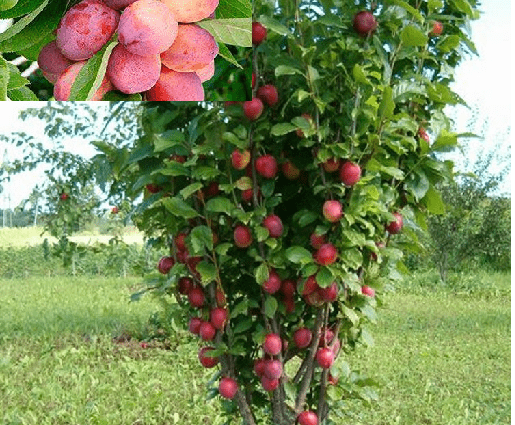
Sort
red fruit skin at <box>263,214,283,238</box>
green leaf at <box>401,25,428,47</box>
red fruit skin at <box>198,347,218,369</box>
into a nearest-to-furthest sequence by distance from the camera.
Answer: green leaf at <box>401,25,428,47</box> → red fruit skin at <box>263,214,283,238</box> → red fruit skin at <box>198,347,218,369</box>

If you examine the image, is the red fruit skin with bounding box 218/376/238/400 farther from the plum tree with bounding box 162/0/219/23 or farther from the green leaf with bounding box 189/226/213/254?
the plum tree with bounding box 162/0/219/23

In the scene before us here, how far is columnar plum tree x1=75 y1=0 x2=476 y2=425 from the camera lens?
2092mm

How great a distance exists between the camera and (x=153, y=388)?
4266 mm

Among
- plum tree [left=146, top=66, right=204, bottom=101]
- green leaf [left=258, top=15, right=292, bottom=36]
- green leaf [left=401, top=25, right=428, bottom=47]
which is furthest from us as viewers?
green leaf [left=401, top=25, right=428, bottom=47]

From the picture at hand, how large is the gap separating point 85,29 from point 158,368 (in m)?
3.90

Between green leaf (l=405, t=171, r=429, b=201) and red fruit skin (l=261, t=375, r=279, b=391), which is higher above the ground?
green leaf (l=405, t=171, r=429, b=201)

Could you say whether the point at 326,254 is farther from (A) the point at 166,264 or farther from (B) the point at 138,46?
(B) the point at 138,46

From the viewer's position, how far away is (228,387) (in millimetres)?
2309

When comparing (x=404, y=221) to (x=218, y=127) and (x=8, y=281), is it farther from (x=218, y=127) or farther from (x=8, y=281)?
(x=8, y=281)

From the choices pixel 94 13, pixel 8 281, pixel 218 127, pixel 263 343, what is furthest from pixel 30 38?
pixel 8 281

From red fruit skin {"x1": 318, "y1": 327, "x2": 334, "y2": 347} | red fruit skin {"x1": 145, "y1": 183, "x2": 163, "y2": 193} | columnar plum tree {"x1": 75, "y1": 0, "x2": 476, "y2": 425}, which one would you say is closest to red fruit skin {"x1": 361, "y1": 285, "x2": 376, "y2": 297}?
columnar plum tree {"x1": 75, "y1": 0, "x2": 476, "y2": 425}

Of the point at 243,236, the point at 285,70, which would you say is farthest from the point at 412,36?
the point at 243,236

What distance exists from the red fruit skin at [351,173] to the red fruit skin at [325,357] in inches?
20.9

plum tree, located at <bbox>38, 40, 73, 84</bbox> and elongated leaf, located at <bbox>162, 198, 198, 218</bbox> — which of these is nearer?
plum tree, located at <bbox>38, 40, 73, 84</bbox>
